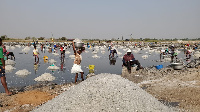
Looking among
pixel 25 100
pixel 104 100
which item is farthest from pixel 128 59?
pixel 104 100

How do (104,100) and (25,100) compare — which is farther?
(25,100)

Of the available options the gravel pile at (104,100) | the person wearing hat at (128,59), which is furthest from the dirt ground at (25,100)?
the person wearing hat at (128,59)

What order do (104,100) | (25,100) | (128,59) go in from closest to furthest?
(104,100)
(25,100)
(128,59)

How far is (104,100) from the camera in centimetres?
451

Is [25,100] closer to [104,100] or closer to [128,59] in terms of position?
[104,100]

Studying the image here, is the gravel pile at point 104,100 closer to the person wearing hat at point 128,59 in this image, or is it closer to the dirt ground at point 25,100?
the dirt ground at point 25,100

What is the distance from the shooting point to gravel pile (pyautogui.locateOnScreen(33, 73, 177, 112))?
429cm

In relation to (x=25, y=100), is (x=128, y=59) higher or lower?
higher

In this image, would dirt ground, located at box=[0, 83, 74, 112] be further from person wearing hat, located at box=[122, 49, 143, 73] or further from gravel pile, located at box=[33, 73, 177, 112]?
person wearing hat, located at box=[122, 49, 143, 73]

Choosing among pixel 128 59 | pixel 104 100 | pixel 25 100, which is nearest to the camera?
pixel 104 100

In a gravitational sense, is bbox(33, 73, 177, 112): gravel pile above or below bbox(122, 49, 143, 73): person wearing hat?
below

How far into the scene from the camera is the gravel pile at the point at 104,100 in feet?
14.1

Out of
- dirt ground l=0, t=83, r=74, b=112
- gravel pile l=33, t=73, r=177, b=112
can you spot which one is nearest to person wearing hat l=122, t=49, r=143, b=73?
dirt ground l=0, t=83, r=74, b=112

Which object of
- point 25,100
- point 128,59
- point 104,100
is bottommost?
point 25,100
